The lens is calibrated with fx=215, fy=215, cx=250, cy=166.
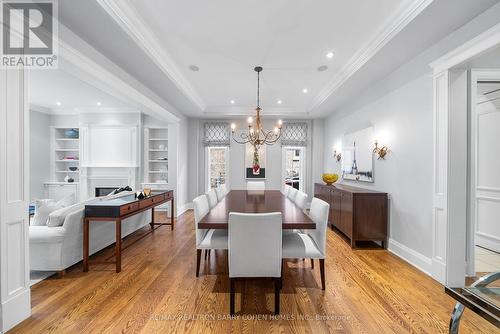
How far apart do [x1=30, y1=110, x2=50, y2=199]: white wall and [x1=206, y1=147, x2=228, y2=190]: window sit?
14.6 ft

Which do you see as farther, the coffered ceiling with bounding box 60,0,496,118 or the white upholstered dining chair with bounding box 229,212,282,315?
the coffered ceiling with bounding box 60,0,496,118

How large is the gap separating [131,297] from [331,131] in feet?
17.8

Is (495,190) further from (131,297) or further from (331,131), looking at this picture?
(131,297)

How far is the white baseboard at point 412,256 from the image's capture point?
258 centimetres

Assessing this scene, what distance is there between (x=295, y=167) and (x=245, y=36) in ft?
15.2

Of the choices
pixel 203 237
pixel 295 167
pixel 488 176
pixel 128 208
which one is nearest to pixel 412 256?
pixel 488 176

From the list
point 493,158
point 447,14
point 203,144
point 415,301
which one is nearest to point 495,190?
point 493,158

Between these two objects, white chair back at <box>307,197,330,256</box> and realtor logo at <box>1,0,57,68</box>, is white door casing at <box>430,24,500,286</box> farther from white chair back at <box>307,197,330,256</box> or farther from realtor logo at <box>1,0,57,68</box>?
realtor logo at <box>1,0,57,68</box>

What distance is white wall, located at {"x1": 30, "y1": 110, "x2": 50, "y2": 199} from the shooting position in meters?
5.66

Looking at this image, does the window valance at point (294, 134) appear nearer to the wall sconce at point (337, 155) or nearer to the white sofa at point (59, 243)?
the wall sconce at point (337, 155)

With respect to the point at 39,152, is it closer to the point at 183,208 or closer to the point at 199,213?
the point at 183,208

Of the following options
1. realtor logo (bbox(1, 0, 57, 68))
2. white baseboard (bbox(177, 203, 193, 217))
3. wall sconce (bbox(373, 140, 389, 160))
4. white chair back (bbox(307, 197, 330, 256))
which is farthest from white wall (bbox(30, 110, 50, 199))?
wall sconce (bbox(373, 140, 389, 160))

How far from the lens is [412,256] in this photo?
282cm

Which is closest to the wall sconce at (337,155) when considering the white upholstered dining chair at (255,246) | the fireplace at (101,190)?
the white upholstered dining chair at (255,246)
